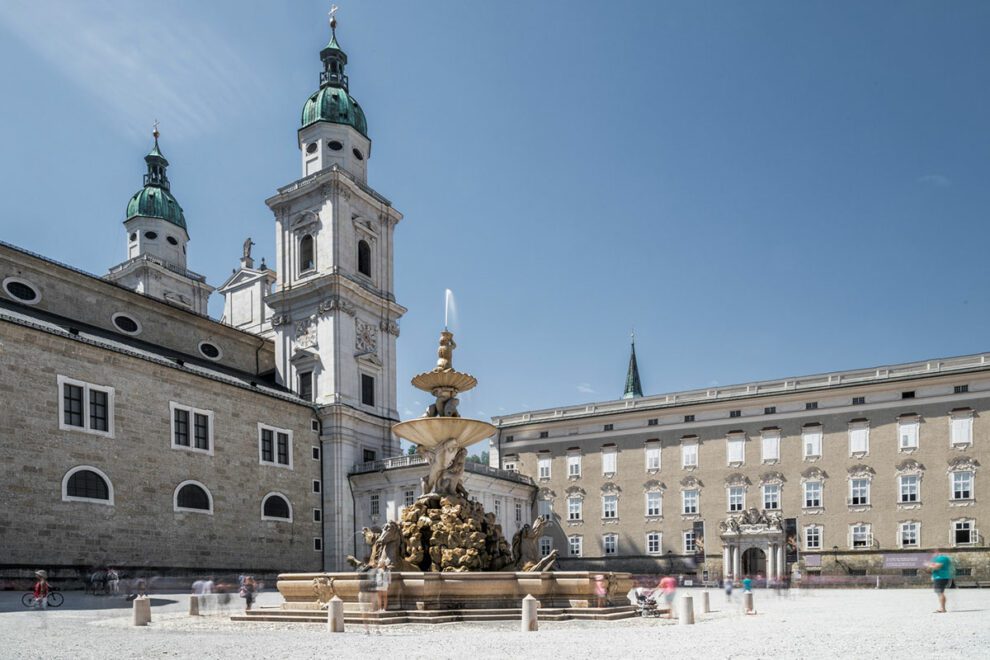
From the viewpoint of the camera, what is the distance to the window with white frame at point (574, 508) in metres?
51.4

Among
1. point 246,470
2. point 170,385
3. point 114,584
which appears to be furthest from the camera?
point 246,470

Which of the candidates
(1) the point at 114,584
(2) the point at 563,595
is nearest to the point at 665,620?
(2) the point at 563,595

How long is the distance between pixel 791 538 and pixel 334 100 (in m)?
36.7

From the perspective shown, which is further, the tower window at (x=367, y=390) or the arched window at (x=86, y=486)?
the tower window at (x=367, y=390)

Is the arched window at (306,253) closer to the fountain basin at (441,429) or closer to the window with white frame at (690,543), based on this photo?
the window with white frame at (690,543)

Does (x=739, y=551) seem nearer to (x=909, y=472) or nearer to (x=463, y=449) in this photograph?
(x=909, y=472)

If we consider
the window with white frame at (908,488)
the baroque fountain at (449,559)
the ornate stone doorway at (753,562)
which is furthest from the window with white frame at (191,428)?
the window with white frame at (908,488)

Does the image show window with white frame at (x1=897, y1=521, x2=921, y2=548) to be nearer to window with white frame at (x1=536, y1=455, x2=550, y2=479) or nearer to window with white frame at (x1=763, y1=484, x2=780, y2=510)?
window with white frame at (x1=763, y1=484, x2=780, y2=510)

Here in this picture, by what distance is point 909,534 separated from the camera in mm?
42500

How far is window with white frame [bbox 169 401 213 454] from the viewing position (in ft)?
122

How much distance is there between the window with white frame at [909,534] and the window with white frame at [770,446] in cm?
685

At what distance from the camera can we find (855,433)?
147ft

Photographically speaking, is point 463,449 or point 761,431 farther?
point 761,431

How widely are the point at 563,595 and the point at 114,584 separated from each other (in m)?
19.1
